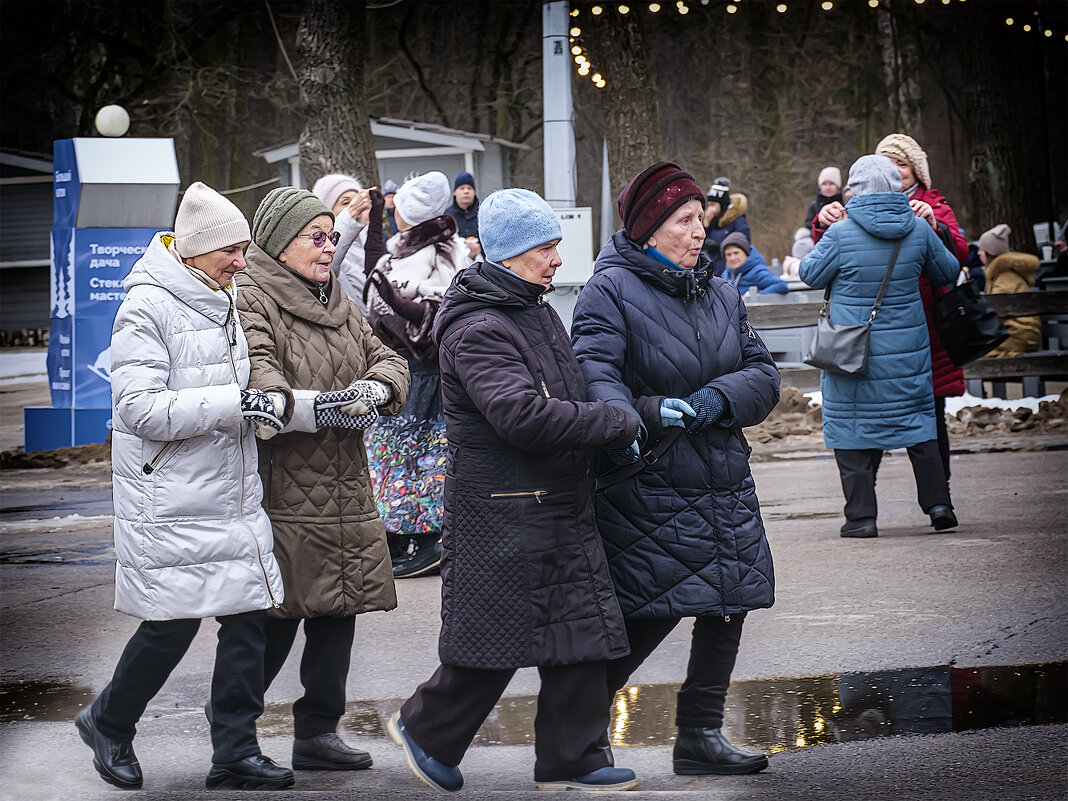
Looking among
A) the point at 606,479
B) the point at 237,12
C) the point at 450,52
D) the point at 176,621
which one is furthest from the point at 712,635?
the point at 450,52

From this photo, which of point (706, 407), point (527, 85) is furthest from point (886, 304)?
point (527, 85)

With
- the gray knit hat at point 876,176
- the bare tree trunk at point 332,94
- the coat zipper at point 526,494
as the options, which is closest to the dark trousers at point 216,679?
the coat zipper at point 526,494

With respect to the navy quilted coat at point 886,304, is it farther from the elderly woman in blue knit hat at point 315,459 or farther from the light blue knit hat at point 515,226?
the light blue knit hat at point 515,226

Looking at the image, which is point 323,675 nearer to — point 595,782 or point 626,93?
point 595,782

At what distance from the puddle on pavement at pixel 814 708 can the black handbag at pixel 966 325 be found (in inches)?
106

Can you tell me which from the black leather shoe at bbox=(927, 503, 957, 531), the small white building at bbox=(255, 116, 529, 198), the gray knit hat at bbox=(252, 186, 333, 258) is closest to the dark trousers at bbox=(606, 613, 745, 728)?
the gray knit hat at bbox=(252, 186, 333, 258)

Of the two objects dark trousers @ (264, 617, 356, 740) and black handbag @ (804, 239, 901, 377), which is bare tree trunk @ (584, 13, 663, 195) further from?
dark trousers @ (264, 617, 356, 740)

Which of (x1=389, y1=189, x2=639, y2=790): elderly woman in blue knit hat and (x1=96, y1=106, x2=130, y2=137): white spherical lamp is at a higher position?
(x1=96, y1=106, x2=130, y2=137): white spherical lamp

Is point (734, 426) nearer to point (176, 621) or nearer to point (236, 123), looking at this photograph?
point (176, 621)

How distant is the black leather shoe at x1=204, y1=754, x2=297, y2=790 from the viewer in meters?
4.31

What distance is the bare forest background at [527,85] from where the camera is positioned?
31.9 meters

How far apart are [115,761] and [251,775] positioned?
40cm

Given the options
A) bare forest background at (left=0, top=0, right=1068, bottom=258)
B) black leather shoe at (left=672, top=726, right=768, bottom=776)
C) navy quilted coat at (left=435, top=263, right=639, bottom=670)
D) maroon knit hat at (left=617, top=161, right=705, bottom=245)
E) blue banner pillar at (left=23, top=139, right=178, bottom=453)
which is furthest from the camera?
bare forest background at (left=0, top=0, right=1068, bottom=258)

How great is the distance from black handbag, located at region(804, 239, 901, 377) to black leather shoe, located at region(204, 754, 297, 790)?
166 inches
